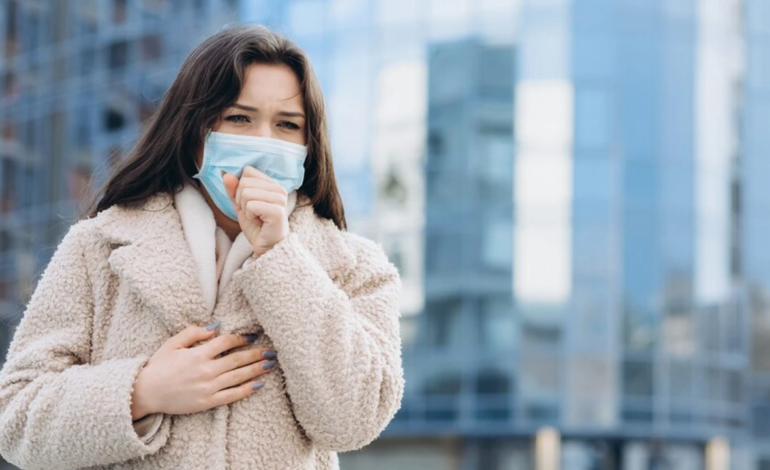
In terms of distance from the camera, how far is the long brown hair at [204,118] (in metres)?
2.78

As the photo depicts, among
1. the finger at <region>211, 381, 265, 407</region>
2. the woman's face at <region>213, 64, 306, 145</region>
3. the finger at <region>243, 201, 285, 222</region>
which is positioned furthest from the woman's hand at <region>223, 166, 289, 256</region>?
the finger at <region>211, 381, 265, 407</region>

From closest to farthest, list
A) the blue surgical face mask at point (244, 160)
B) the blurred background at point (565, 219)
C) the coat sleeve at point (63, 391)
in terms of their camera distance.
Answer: the coat sleeve at point (63, 391) < the blue surgical face mask at point (244, 160) < the blurred background at point (565, 219)

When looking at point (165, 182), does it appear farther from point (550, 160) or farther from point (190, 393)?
point (550, 160)

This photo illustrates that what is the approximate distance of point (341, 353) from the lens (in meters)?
2.60

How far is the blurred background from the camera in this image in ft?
79.0

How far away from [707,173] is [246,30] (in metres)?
23.2

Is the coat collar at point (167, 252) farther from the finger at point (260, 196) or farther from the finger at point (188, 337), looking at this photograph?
the finger at point (260, 196)

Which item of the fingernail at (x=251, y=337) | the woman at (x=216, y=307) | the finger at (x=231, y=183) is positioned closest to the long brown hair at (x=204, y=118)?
the woman at (x=216, y=307)

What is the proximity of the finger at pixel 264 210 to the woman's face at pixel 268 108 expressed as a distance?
18 centimetres

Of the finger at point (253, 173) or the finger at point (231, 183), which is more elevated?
the finger at point (253, 173)

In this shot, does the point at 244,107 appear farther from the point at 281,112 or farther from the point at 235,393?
the point at 235,393

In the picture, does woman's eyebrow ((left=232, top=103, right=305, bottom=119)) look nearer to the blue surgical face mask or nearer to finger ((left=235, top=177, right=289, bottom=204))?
the blue surgical face mask

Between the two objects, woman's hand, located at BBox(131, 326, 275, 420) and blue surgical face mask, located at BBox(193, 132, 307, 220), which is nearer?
woman's hand, located at BBox(131, 326, 275, 420)

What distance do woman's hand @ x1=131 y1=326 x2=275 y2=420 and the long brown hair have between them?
0.40 m
